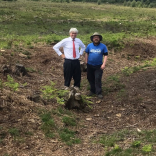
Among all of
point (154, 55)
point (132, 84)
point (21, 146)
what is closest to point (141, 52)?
point (154, 55)

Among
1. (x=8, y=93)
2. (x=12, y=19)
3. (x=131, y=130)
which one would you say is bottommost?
(x=131, y=130)

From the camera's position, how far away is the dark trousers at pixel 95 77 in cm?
839

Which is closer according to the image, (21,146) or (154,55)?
(21,146)

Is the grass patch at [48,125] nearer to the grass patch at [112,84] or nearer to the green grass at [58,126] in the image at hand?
the green grass at [58,126]

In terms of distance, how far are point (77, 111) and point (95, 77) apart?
169 cm

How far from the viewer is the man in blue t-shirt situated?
8.14 meters

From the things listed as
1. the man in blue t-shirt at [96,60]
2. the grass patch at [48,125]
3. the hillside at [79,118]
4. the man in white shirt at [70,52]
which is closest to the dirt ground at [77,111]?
the hillside at [79,118]

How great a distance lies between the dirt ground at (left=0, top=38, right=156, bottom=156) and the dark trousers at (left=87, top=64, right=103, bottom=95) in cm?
34

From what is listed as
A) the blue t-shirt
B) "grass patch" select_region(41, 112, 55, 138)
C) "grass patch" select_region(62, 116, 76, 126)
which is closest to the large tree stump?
"grass patch" select_region(62, 116, 76, 126)

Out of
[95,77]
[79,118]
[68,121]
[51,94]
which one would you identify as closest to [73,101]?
[79,118]

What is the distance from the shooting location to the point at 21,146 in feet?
16.2

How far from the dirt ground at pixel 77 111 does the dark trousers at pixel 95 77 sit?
13.6 inches

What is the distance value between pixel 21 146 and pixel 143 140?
235cm

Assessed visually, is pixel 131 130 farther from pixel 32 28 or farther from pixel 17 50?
pixel 32 28
